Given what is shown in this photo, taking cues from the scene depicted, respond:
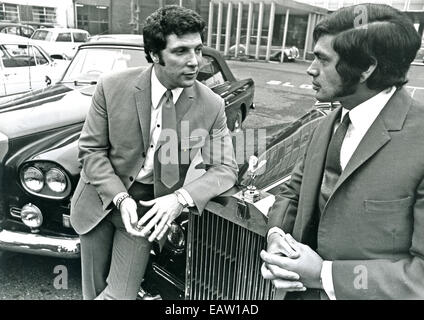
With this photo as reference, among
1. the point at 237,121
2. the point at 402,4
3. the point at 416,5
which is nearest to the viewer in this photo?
the point at 402,4

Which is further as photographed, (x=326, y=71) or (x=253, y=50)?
(x=253, y=50)

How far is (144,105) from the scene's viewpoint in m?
1.70

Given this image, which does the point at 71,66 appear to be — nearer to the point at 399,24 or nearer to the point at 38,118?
the point at 38,118

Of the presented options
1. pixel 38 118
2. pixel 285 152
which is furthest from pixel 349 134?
pixel 38 118

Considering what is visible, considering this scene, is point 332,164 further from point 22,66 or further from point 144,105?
point 22,66

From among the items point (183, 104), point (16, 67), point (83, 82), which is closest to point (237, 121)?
point (83, 82)

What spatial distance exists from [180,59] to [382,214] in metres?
1.08

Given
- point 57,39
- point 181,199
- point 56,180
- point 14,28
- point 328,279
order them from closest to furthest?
point 328,279 → point 181,199 → point 56,180 → point 57,39 → point 14,28

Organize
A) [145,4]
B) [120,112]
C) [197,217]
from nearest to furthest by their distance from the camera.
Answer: [120,112] → [197,217] → [145,4]

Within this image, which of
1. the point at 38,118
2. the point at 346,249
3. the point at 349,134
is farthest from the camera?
the point at 38,118

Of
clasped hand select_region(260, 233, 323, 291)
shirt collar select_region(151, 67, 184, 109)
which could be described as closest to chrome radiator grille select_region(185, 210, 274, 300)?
clasped hand select_region(260, 233, 323, 291)

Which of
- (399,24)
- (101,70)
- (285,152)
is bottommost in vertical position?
(285,152)

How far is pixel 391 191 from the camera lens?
1052 millimetres

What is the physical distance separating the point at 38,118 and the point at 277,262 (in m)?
2.41
